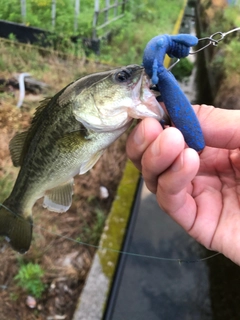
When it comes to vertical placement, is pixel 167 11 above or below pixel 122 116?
below

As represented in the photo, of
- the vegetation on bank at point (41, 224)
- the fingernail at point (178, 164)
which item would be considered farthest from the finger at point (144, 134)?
the vegetation on bank at point (41, 224)

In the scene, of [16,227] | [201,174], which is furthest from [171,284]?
[16,227]

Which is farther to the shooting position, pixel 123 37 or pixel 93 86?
pixel 123 37

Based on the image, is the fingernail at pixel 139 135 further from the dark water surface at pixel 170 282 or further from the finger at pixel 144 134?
the dark water surface at pixel 170 282

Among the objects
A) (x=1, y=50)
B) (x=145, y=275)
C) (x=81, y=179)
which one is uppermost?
(x=1, y=50)

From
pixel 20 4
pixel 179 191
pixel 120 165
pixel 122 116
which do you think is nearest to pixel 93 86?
pixel 122 116

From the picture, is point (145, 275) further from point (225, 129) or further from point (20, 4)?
point (20, 4)

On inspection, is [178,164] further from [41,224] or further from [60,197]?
[41,224]

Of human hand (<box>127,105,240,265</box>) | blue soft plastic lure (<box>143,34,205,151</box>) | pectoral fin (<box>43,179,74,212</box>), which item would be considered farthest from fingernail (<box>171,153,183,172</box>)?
pectoral fin (<box>43,179,74,212</box>)
